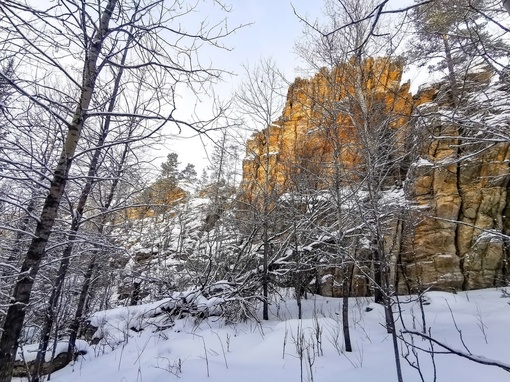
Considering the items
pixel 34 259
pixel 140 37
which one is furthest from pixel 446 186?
pixel 34 259

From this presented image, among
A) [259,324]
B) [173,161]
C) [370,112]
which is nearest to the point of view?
[370,112]

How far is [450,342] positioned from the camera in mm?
4520

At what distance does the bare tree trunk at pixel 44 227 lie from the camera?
8.72ft

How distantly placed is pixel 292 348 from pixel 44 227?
406 cm

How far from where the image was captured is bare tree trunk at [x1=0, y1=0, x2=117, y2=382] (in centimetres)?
266

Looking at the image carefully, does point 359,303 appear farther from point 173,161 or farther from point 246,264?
point 173,161

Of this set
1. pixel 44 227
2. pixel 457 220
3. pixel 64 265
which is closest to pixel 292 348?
pixel 44 227

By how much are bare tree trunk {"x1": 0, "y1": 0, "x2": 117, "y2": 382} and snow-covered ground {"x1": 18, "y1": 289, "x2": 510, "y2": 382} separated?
6.70ft

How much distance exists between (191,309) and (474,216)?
9.16 m

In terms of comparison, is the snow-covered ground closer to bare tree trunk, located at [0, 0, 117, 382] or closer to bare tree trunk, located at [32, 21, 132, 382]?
bare tree trunk, located at [32, 21, 132, 382]

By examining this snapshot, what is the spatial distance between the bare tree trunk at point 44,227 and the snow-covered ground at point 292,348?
2.04 m

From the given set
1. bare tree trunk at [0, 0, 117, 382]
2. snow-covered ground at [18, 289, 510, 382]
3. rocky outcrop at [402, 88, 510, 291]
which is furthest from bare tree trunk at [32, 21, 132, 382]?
rocky outcrop at [402, 88, 510, 291]

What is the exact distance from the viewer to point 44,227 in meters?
2.89

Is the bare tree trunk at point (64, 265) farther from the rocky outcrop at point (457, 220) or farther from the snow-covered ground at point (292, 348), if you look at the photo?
the rocky outcrop at point (457, 220)
